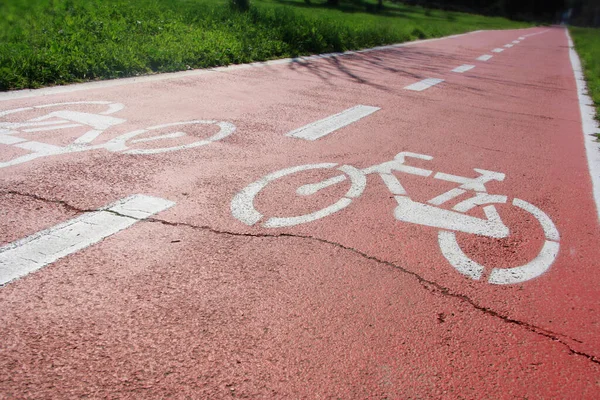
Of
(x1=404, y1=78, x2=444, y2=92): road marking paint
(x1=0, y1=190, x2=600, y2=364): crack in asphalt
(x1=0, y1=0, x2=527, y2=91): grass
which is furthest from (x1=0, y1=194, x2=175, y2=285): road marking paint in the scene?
(x1=404, y1=78, x2=444, y2=92): road marking paint

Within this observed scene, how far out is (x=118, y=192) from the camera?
4035 mm

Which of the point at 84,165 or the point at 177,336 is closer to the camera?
the point at 177,336

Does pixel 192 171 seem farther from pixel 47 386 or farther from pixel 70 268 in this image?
pixel 47 386

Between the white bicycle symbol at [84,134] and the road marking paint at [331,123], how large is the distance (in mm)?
807

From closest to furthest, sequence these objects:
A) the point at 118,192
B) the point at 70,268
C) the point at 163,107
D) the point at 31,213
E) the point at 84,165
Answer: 1. the point at 70,268
2. the point at 31,213
3. the point at 118,192
4. the point at 84,165
5. the point at 163,107

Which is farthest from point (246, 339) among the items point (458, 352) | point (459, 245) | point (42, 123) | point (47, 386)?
point (42, 123)

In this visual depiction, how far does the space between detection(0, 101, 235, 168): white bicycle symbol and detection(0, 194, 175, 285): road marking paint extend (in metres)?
1.27

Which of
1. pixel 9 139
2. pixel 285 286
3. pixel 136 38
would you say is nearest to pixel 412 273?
pixel 285 286

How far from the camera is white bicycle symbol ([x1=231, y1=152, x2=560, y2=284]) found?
3.43 metres

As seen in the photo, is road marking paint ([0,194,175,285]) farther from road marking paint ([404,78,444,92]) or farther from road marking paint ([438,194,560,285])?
road marking paint ([404,78,444,92])

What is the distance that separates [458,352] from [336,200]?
6.18ft

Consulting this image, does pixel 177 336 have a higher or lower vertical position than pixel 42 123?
lower

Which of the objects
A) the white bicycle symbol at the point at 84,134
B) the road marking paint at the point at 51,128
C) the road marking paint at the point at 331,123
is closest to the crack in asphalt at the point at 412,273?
the white bicycle symbol at the point at 84,134

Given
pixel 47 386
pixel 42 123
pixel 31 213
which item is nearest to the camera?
pixel 47 386
